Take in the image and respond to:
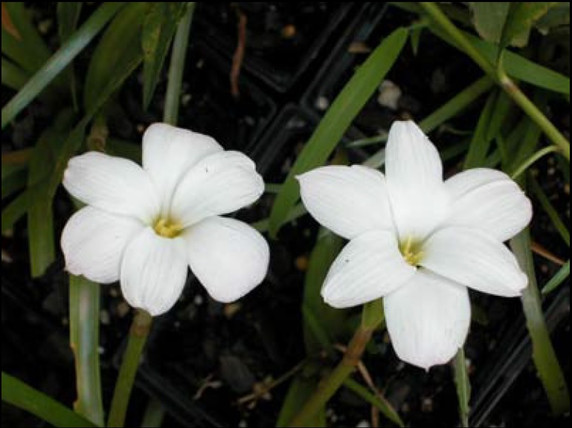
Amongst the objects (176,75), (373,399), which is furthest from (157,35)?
(373,399)

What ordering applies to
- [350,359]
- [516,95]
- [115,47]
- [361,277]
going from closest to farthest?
[361,277]
[350,359]
[516,95]
[115,47]

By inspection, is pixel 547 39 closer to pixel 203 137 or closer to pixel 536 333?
pixel 536 333

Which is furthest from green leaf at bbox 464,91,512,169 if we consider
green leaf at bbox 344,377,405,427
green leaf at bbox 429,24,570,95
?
green leaf at bbox 344,377,405,427

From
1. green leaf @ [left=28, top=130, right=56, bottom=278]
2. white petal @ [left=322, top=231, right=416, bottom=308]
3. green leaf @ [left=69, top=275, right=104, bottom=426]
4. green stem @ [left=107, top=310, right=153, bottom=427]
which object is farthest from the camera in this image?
green leaf @ [left=28, top=130, right=56, bottom=278]

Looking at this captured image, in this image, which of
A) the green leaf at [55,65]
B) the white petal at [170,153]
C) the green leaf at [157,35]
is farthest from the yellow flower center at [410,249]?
the green leaf at [55,65]

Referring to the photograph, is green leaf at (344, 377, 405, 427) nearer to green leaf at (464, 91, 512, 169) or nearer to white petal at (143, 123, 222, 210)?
green leaf at (464, 91, 512, 169)

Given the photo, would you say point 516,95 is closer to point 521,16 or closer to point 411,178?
point 521,16

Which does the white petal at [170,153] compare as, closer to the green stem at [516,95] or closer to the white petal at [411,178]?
the white petal at [411,178]
